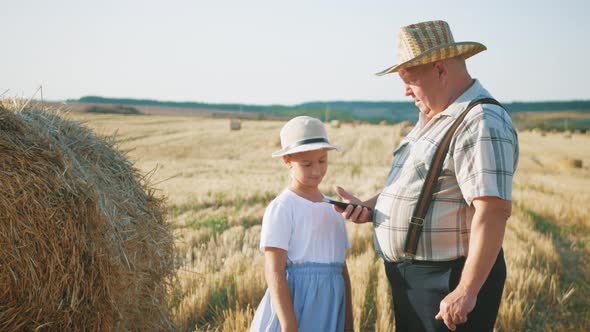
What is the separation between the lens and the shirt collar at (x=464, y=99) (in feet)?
9.27

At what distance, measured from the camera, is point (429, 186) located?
2801 millimetres

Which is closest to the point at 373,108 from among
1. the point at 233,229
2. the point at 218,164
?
the point at 218,164

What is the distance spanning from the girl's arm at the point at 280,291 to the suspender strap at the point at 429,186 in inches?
26.2

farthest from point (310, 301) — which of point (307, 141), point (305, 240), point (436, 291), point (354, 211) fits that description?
point (307, 141)

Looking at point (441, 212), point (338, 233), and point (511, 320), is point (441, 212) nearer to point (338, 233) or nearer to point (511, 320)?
point (338, 233)

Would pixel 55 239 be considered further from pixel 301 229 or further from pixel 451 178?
pixel 451 178

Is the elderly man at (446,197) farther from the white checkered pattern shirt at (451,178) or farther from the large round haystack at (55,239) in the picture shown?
the large round haystack at (55,239)

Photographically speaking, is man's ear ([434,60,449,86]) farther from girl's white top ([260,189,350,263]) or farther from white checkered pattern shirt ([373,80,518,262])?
girl's white top ([260,189,350,263])

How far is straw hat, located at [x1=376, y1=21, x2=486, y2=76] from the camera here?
288cm

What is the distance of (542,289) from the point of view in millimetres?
5531

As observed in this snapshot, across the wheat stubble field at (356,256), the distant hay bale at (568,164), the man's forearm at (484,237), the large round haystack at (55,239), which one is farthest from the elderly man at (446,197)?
the distant hay bale at (568,164)

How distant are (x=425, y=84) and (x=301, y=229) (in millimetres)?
1017

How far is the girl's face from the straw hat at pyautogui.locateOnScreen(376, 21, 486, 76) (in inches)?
24.7

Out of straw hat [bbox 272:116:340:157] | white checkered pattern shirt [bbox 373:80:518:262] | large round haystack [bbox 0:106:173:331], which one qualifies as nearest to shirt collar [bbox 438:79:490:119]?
white checkered pattern shirt [bbox 373:80:518:262]
